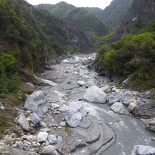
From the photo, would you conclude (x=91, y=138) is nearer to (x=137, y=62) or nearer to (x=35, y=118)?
(x=35, y=118)

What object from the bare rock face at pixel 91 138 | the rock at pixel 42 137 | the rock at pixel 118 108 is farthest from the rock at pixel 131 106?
the rock at pixel 42 137

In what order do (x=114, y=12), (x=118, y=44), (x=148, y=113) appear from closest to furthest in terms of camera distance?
(x=148, y=113), (x=118, y=44), (x=114, y=12)

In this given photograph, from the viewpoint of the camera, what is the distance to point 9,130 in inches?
566

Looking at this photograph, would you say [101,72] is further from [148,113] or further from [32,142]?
[32,142]

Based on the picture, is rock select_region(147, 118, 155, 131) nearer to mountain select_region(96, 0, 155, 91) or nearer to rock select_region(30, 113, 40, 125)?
mountain select_region(96, 0, 155, 91)

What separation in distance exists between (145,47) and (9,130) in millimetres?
19752

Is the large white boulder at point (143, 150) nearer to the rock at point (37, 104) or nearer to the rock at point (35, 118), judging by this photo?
the rock at point (35, 118)

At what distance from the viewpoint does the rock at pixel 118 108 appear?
2048 cm

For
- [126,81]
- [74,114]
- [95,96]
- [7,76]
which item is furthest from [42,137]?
[126,81]

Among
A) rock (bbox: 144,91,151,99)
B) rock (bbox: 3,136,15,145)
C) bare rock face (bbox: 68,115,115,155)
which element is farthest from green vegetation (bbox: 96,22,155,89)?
rock (bbox: 3,136,15,145)

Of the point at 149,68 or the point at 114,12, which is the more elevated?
the point at 114,12

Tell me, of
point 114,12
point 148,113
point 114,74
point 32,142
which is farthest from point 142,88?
point 114,12

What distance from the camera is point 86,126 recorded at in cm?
1688

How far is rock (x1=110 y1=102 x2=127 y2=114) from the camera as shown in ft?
67.2
